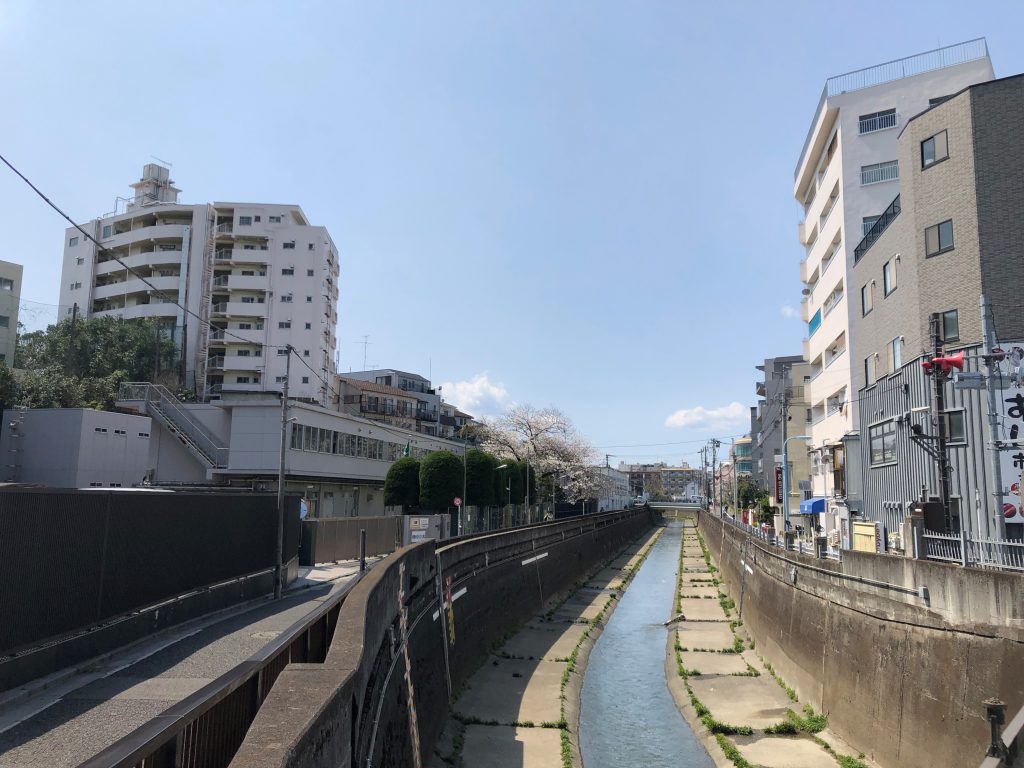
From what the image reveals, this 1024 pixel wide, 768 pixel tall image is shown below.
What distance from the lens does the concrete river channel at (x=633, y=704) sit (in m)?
15.2

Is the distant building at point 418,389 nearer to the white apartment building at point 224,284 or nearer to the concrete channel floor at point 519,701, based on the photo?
the white apartment building at point 224,284

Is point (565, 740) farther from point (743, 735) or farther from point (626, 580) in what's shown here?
point (626, 580)

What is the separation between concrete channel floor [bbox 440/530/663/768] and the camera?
13656 mm

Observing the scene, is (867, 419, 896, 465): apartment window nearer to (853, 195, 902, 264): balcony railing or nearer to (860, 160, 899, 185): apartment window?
(853, 195, 902, 264): balcony railing

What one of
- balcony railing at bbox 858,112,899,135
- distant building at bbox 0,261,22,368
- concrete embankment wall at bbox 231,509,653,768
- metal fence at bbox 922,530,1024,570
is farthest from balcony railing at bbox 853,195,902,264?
distant building at bbox 0,261,22,368

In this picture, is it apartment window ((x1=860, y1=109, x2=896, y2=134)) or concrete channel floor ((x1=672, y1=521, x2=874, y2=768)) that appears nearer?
concrete channel floor ((x1=672, y1=521, x2=874, y2=768))

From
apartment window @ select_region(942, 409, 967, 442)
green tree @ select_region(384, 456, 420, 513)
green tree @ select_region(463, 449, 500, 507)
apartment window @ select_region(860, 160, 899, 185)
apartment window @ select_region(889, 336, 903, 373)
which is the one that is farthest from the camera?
green tree @ select_region(463, 449, 500, 507)

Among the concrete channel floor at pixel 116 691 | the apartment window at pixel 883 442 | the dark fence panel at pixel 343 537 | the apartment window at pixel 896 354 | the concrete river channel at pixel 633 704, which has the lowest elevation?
the concrete river channel at pixel 633 704

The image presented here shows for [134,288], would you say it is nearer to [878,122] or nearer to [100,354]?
[100,354]

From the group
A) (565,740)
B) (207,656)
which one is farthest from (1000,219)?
(207,656)

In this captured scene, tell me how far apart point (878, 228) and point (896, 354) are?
18.9 feet

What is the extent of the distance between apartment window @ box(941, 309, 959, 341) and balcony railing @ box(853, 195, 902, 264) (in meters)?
5.23

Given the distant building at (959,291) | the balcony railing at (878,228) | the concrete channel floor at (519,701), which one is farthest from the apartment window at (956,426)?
the concrete channel floor at (519,701)

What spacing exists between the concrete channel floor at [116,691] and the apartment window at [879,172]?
3210 centimetres
